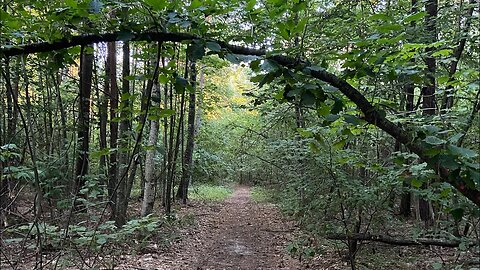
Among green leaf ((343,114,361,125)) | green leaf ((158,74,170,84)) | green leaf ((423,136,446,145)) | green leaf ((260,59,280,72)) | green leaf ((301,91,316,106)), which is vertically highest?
green leaf ((260,59,280,72))

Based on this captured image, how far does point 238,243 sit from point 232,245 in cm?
26

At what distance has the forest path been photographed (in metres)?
6.96

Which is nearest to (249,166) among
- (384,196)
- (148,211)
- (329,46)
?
(148,211)

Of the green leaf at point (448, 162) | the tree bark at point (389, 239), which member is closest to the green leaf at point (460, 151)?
the green leaf at point (448, 162)

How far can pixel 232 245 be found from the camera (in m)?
8.52

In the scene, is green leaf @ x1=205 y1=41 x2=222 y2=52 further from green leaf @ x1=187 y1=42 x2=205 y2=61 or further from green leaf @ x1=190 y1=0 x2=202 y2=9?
green leaf @ x1=190 y1=0 x2=202 y2=9

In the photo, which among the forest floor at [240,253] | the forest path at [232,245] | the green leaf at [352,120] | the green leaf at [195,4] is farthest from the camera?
the forest path at [232,245]

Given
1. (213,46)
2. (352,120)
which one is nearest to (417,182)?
(352,120)

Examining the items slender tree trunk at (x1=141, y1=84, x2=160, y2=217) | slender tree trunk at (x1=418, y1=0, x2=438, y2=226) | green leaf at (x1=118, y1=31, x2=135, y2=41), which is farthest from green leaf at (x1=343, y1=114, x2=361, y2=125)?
slender tree trunk at (x1=141, y1=84, x2=160, y2=217)

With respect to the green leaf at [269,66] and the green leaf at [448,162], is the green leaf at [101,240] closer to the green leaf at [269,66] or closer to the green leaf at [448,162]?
the green leaf at [269,66]

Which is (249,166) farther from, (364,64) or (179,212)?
(364,64)

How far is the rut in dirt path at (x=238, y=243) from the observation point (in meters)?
7.04

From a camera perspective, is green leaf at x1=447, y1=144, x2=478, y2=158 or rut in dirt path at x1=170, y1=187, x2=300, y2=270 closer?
green leaf at x1=447, y1=144, x2=478, y2=158

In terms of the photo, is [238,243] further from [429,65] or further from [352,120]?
[352,120]
